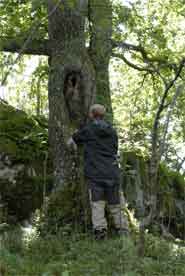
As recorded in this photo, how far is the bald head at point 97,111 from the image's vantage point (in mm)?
7656

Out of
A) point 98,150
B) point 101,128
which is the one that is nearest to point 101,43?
point 101,128

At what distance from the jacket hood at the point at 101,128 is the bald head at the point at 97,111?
0.27ft

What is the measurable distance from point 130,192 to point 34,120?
269cm

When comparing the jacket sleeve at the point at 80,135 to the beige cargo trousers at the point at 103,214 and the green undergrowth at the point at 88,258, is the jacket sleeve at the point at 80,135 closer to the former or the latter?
the beige cargo trousers at the point at 103,214

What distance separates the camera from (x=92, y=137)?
758cm

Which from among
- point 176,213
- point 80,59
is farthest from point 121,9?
point 176,213

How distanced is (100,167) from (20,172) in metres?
2.46

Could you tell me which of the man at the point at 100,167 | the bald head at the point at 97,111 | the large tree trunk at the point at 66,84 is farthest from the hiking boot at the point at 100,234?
the bald head at the point at 97,111

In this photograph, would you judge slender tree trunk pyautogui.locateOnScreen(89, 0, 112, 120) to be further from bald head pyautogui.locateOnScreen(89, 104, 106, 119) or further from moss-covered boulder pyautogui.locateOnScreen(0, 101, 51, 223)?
moss-covered boulder pyautogui.locateOnScreen(0, 101, 51, 223)

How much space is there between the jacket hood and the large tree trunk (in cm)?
71

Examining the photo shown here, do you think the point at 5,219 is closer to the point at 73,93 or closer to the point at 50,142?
the point at 50,142

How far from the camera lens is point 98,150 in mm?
7602

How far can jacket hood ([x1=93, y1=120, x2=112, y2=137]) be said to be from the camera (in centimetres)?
761

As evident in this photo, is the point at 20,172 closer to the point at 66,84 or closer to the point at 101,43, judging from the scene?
the point at 66,84
